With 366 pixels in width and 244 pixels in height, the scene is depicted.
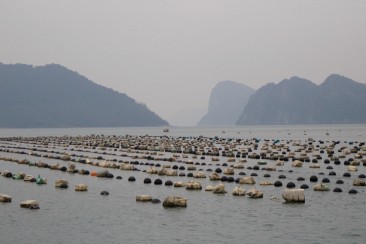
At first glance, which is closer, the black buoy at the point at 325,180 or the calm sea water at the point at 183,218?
the calm sea water at the point at 183,218

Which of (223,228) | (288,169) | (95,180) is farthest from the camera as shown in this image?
(288,169)

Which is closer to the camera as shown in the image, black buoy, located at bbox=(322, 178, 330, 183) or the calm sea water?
the calm sea water

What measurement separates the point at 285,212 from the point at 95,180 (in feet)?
77.0

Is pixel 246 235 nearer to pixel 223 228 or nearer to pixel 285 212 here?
pixel 223 228

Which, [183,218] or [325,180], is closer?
[183,218]

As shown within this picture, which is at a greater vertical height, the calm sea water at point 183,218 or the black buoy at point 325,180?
the black buoy at point 325,180

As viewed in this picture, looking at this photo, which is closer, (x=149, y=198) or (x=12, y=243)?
(x=12, y=243)

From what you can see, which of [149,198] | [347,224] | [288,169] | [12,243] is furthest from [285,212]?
[288,169]

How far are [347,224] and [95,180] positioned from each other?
91.1ft

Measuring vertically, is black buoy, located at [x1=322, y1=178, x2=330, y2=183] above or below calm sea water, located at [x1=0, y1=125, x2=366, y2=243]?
above

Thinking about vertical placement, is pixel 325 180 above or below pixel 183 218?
above

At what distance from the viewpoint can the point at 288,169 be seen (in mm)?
60688

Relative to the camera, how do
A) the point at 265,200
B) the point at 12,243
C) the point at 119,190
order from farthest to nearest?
the point at 119,190 < the point at 265,200 < the point at 12,243

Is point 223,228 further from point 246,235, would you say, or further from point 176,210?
point 176,210
